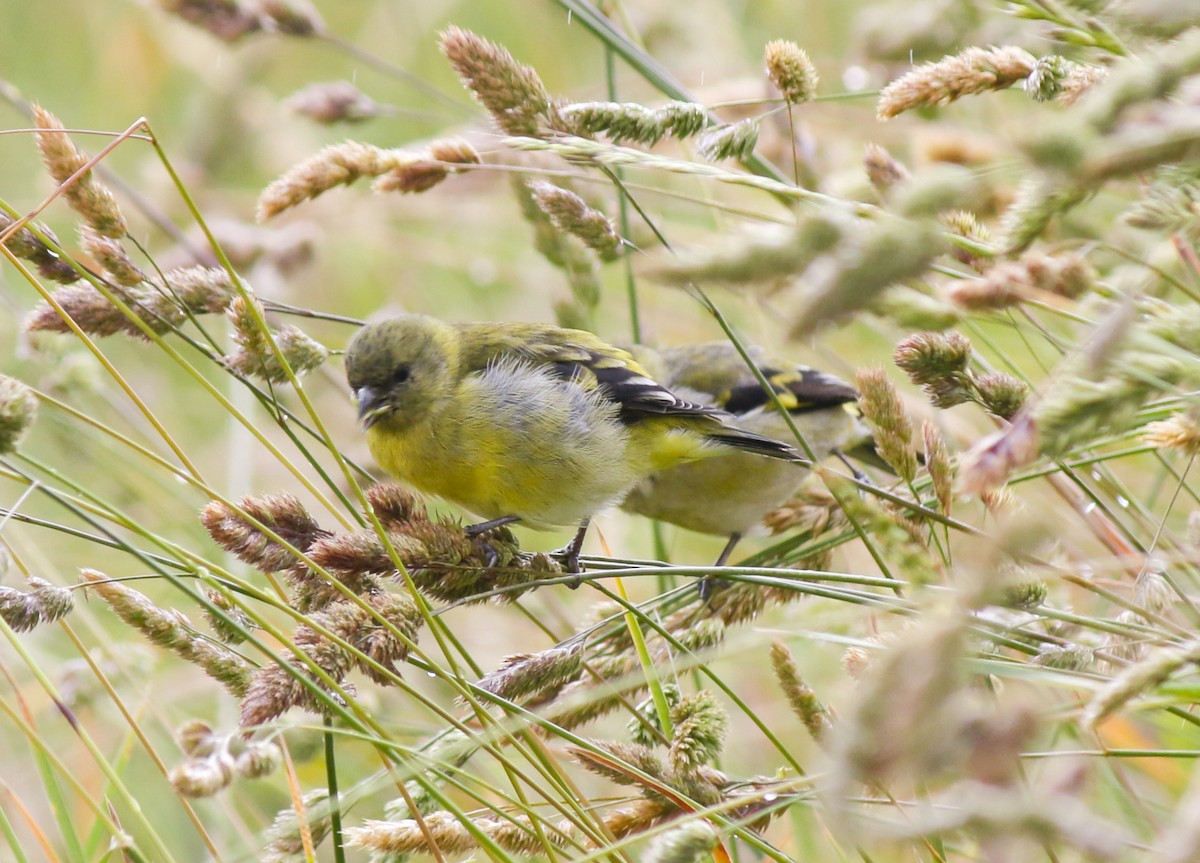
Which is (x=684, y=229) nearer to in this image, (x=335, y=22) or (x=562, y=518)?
(x=562, y=518)

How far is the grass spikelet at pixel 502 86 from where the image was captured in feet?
7.17

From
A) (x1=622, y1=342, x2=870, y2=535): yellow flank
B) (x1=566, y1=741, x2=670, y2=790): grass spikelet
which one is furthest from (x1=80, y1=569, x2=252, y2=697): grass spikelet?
(x1=622, y1=342, x2=870, y2=535): yellow flank

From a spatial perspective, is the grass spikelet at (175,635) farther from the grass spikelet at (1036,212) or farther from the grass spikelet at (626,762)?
the grass spikelet at (1036,212)

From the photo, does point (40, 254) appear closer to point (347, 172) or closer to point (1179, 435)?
point (347, 172)

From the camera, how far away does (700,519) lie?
3.79 metres

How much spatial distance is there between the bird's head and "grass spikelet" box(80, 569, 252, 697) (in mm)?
1219

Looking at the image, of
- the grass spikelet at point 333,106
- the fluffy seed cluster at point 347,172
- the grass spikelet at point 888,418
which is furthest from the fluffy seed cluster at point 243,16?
the grass spikelet at point 888,418

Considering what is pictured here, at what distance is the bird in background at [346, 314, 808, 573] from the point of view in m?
2.98

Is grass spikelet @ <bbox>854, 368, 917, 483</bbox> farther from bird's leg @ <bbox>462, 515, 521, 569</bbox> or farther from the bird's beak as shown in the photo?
the bird's beak

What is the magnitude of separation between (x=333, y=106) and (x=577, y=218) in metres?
1.64

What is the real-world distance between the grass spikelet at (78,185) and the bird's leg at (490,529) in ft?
2.95

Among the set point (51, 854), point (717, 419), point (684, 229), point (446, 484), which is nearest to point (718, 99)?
point (684, 229)

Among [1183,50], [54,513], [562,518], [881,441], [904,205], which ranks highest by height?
[1183,50]

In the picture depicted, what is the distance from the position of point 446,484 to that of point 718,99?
172 cm
